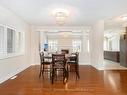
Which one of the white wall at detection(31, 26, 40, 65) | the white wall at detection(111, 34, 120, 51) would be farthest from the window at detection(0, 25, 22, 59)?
the white wall at detection(111, 34, 120, 51)

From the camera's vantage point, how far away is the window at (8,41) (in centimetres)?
555

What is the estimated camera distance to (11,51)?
22.2 ft

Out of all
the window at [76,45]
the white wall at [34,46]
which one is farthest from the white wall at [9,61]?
the window at [76,45]

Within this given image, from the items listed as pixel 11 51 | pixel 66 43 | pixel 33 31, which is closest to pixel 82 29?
pixel 33 31

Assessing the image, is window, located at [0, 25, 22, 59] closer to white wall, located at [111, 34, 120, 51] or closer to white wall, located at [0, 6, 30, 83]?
white wall, located at [0, 6, 30, 83]

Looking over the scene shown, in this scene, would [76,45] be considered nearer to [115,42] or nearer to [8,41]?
[115,42]

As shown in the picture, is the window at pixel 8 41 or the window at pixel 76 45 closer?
the window at pixel 8 41

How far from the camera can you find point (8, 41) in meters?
6.43

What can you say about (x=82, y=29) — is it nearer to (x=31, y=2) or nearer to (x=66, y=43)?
(x=66, y=43)

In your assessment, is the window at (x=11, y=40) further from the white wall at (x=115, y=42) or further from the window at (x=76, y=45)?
the white wall at (x=115, y=42)

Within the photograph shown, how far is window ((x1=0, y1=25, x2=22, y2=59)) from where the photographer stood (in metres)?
5.55

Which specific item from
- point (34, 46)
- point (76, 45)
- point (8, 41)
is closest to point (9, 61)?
point (8, 41)

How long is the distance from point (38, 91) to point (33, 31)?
642 centimetres

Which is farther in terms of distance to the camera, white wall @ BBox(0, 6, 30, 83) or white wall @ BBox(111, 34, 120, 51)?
white wall @ BBox(111, 34, 120, 51)
